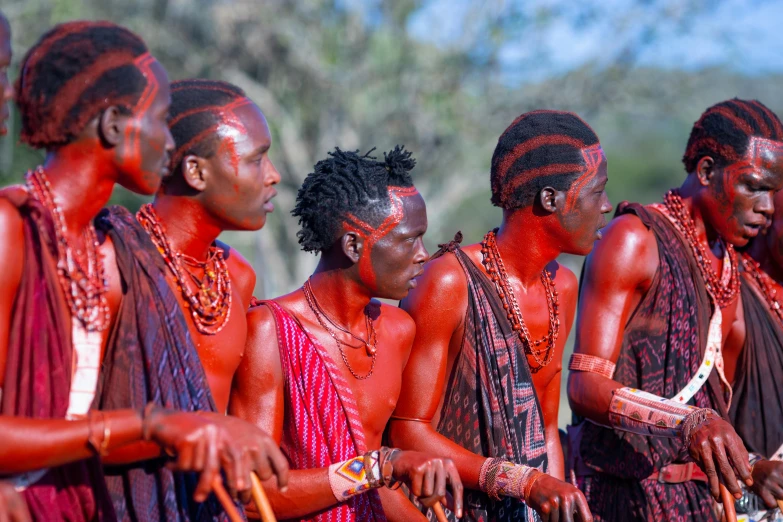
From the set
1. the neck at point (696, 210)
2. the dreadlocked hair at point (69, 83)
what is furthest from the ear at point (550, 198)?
the dreadlocked hair at point (69, 83)

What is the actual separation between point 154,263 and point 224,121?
614mm

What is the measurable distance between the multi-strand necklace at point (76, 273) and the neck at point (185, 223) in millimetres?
596

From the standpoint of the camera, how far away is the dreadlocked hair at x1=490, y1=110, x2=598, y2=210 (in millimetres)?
4672

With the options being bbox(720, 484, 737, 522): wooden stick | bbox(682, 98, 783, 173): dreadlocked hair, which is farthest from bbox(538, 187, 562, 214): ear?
bbox(720, 484, 737, 522): wooden stick

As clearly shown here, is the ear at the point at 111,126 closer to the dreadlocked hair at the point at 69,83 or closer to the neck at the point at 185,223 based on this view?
the dreadlocked hair at the point at 69,83

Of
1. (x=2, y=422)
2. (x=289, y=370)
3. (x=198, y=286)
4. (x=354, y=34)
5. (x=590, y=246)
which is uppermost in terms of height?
→ (x=354, y=34)

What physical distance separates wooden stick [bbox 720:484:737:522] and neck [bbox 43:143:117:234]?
2.69m

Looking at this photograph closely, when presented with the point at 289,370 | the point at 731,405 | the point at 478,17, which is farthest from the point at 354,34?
the point at 289,370

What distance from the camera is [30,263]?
2.90 meters

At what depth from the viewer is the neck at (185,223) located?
3.66m

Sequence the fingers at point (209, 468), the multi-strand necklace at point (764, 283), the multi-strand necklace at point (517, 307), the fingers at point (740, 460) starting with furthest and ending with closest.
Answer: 1. the multi-strand necklace at point (764, 283)
2. the multi-strand necklace at point (517, 307)
3. the fingers at point (740, 460)
4. the fingers at point (209, 468)

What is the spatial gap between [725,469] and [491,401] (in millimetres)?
976

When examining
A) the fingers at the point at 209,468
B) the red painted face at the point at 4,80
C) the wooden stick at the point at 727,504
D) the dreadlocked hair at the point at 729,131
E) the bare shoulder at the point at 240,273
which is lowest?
the wooden stick at the point at 727,504

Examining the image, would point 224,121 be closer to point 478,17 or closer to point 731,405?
point 731,405
